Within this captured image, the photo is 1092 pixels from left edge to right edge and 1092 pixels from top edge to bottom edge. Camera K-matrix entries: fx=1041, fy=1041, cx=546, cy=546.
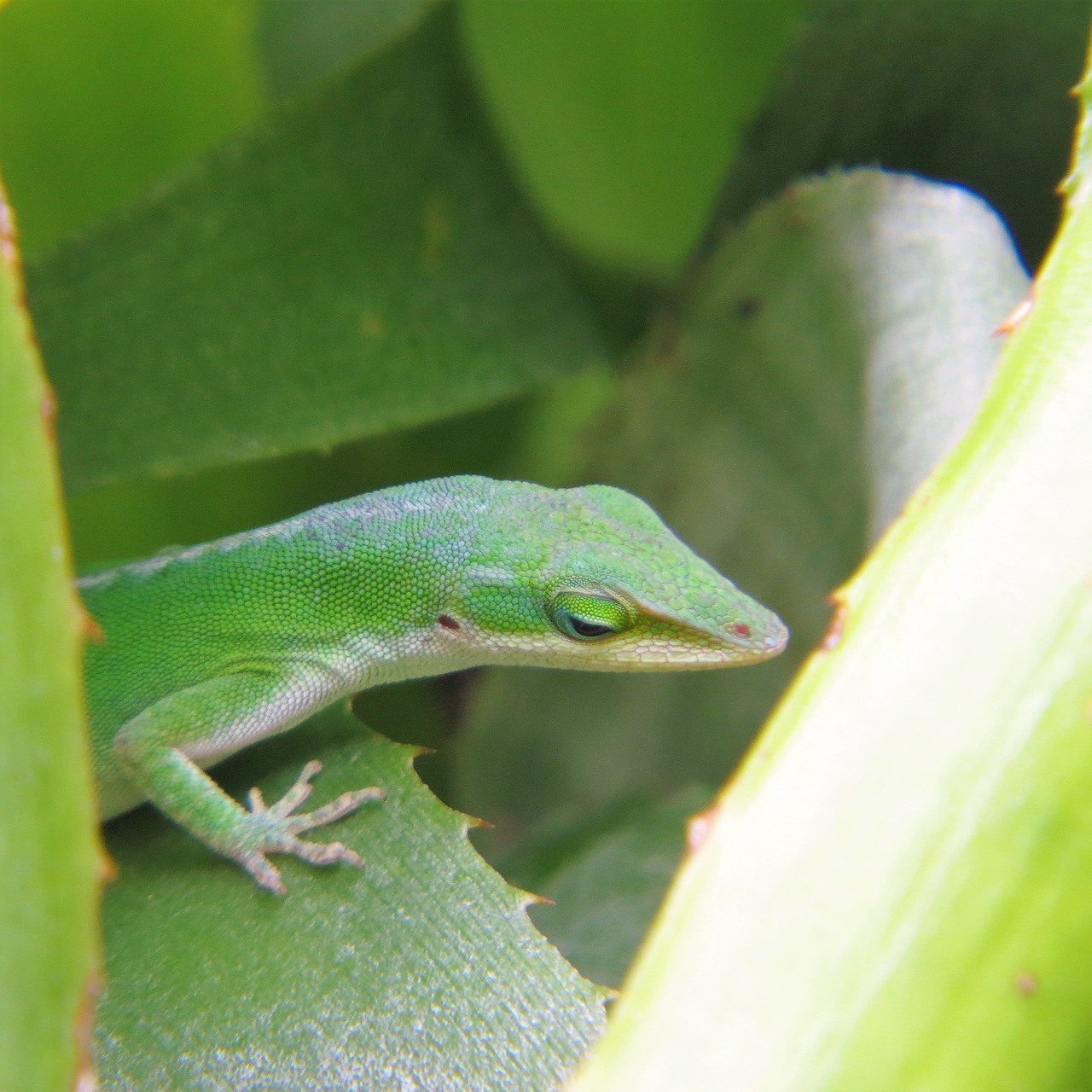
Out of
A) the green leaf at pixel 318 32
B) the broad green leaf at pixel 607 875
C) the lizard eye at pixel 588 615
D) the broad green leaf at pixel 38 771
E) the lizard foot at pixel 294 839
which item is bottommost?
the broad green leaf at pixel 607 875

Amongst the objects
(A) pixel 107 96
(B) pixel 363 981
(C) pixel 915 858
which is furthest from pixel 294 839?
(A) pixel 107 96

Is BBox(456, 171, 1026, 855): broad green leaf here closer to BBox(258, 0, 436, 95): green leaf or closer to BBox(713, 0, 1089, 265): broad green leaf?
BBox(713, 0, 1089, 265): broad green leaf

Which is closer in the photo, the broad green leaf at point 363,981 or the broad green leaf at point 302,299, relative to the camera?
the broad green leaf at point 363,981

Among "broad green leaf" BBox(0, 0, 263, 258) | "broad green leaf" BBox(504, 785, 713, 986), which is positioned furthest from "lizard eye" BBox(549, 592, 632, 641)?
"broad green leaf" BBox(0, 0, 263, 258)

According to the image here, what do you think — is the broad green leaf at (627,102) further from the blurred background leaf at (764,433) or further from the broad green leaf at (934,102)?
the blurred background leaf at (764,433)

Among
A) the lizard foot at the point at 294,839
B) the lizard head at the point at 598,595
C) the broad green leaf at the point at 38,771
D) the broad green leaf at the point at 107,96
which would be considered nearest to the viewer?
the broad green leaf at the point at 38,771

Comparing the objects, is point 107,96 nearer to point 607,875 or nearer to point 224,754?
point 224,754

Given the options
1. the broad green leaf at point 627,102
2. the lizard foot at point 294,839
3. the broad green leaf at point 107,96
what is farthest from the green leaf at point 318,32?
the lizard foot at point 294,839
